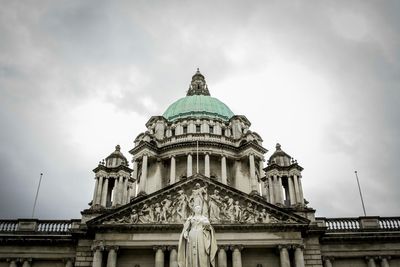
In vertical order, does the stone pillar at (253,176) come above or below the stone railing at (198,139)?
below

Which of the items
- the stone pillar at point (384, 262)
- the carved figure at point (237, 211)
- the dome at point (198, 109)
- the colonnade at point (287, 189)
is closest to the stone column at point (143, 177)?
the dome at point (198, 109)

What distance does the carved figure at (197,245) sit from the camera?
12.6m

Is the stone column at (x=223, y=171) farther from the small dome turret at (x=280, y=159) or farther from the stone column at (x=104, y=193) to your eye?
the stone column at (x=104, y=193)

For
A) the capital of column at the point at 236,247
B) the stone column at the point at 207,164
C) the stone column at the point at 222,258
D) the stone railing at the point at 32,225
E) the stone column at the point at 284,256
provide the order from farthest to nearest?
the stone column at the point at 207,164 < the stone railing at the point at 32,225 < the capital of column at the point at 236,247 < the stone column at the point at 284,256 < the stone column at the point at 222,258

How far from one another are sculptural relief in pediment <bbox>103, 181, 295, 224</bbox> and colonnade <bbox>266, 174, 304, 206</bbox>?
3.88 metres

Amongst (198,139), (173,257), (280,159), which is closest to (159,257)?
(173,257)

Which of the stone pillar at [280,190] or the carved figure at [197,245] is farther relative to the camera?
the stone pillar at [280,190]

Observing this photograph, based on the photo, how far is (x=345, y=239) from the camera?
33.5 metres

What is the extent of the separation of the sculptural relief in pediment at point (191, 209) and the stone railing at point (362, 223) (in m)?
5.10

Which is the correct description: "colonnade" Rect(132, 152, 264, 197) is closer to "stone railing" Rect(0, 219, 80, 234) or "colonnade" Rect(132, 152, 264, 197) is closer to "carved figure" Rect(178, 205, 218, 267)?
"stone railing" Rect(0, 219, 80, 234)

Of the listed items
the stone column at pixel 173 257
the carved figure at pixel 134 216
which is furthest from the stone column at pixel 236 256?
the carved figure at pixel 134 216

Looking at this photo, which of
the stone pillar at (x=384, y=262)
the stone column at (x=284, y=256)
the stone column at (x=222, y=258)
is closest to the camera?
the stone column at (x=222, y=258)

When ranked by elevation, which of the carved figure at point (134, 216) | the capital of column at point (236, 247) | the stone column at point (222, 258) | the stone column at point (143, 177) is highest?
the stone column at point (143, 177)

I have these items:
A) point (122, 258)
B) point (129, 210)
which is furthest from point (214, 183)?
point (122, 258)
